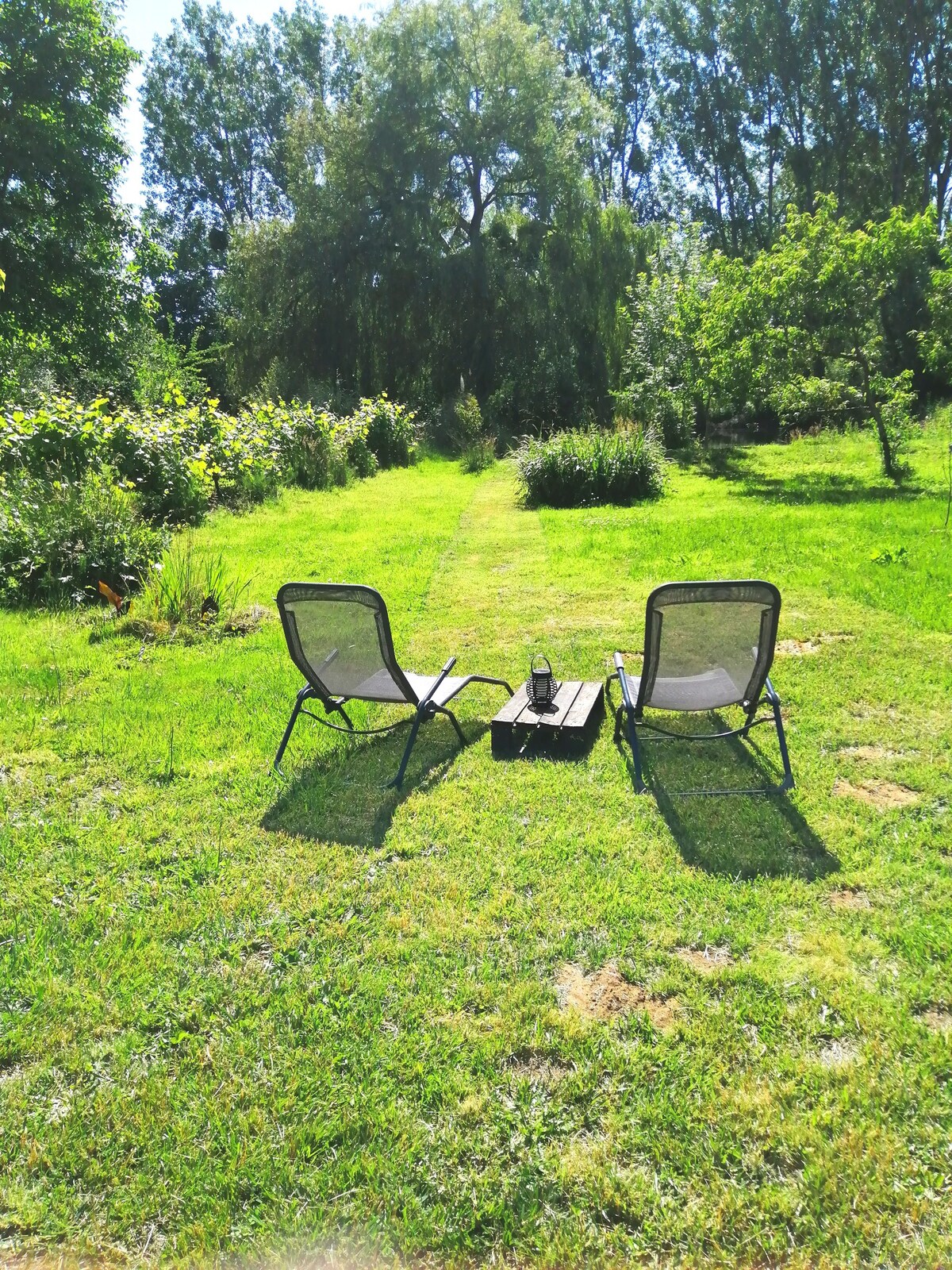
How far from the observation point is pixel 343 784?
13.5 ft

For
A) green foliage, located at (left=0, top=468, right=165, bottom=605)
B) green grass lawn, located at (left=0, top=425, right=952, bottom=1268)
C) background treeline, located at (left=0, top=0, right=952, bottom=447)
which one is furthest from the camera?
background treeline, located at (left=0, top=0, right=952, bottom=447)

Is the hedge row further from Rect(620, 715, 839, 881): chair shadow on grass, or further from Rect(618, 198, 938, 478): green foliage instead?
Rect(618, 198, 938, 478): green foliage

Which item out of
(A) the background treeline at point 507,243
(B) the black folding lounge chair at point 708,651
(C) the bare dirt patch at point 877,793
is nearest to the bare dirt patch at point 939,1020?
(C) the bare dirt patch at point 877,793

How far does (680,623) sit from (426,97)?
26.6m

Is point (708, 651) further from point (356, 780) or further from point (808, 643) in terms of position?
point (808, 643)

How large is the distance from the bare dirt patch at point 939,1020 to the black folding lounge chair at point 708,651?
4.61 feet

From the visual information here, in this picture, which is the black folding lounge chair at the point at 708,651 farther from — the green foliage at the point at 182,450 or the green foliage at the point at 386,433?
the green foliage at the point at 386,433

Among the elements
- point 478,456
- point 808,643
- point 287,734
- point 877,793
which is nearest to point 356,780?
point 287,734

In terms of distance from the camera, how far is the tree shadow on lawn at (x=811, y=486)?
12.1 metres

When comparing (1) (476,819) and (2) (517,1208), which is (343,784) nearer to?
(1) (476,819)

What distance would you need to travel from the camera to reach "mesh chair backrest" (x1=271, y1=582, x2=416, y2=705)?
3.99 meters

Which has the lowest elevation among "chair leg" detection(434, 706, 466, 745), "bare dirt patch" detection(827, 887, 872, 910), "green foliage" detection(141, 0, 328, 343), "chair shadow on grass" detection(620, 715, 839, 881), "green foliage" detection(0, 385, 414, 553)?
"bare dirt patch" detection(827, 887, 872, 910)

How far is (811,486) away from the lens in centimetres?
1365

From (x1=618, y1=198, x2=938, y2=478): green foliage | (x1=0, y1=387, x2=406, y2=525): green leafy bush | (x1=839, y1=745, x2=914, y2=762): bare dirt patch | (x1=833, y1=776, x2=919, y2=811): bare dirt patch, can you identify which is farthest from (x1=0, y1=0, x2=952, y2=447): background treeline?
(x1=833, y1=776, x2=919, y2=811): bare dirt patch
